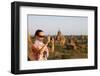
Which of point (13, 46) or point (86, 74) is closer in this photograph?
point (13, 46)

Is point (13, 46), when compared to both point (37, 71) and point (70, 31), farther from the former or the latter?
point (70, 31)

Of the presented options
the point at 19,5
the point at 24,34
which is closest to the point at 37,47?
the point at 24,34

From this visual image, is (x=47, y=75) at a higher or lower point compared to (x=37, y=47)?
lower

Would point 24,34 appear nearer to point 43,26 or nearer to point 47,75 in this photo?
point 43,26

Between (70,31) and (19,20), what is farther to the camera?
(70,31)

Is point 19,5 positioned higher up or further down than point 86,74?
higher up

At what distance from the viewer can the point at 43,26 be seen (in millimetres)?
1114

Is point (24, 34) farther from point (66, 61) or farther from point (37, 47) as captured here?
point (66, 61)

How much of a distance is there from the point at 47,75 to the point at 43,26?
209mm

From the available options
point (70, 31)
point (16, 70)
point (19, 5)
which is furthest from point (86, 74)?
point (19, 5)

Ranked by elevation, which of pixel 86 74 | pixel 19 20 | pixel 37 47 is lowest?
pixel 86 74

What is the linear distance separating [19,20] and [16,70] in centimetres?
20

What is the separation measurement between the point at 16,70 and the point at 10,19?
0.21 metres

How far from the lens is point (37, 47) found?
43.7 inches
